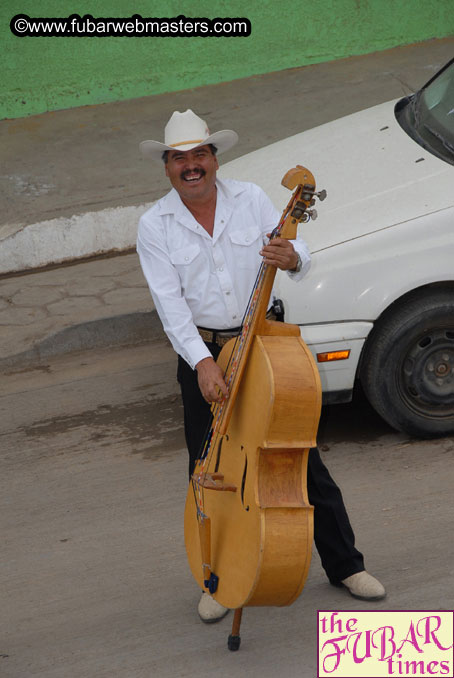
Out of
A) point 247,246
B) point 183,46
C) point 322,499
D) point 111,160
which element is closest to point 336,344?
point 322,499

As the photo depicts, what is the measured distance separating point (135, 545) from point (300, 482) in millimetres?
1400

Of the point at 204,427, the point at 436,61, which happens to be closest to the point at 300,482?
the point at 204,427

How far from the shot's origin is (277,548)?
119 inches

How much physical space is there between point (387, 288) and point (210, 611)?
1658mm

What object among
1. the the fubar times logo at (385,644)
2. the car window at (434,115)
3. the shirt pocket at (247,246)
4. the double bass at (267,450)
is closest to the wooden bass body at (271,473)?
the double bass at (267,450)

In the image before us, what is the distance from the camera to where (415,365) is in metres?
4.75

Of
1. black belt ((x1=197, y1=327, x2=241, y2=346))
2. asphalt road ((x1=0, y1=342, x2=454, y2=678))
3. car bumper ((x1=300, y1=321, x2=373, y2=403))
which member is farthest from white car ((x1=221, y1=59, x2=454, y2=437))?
black belt ((x1=197, y1=327, x2=241, y2=346))

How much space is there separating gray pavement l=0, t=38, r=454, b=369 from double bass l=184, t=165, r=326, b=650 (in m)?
3.19

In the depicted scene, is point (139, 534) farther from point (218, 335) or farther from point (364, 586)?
point (218, 335)

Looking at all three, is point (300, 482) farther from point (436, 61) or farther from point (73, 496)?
point (436, 61)

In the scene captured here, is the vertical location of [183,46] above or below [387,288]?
above

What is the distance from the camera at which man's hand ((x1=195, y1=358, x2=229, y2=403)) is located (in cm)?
329

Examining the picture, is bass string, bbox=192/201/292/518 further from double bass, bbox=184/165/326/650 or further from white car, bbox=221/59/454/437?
white car, bbox=221/59/454/437

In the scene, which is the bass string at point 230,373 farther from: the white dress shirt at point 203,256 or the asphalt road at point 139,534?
the asphalt road at point 139,534
